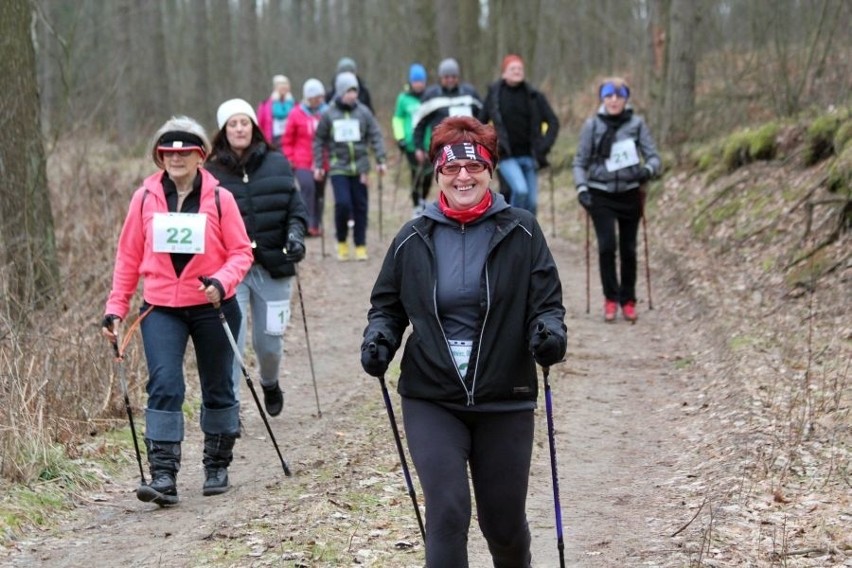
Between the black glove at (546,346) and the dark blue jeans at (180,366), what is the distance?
9.91 feet

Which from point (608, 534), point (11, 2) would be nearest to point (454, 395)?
point (608, 534)

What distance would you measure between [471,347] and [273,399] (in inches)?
186

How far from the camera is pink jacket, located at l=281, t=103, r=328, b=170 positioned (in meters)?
17.1

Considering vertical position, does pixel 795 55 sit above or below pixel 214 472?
above

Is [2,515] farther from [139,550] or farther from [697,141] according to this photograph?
[697,141]

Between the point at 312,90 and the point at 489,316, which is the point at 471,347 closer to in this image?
the point at 489,316

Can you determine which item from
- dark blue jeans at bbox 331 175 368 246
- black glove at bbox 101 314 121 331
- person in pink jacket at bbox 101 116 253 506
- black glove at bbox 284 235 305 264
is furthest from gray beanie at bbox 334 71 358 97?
black glove at bbox 101 314 121 331

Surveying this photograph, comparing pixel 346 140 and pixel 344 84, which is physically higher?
pixel 344 84

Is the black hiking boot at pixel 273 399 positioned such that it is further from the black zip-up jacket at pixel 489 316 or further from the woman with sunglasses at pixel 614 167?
the black zip-up jacket at pixel 489 316

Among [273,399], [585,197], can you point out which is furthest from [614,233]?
[273,399]

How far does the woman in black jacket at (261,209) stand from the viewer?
8.01 metres

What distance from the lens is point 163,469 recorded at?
6.81 metres

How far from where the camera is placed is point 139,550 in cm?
608

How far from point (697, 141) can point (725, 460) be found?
1177 cm
